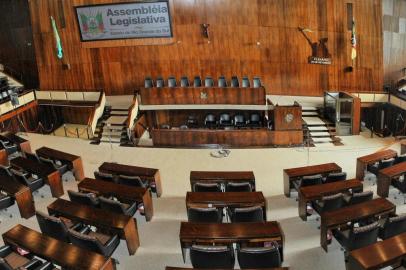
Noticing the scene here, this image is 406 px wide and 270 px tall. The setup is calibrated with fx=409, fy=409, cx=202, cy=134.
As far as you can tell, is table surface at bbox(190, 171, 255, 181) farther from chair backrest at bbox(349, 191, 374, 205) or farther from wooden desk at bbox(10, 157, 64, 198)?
wooden desk at bbox(10, 157, 64, 198)

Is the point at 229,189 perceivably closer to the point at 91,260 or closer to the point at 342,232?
the point at 342,232

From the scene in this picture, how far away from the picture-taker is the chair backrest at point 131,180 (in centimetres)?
823

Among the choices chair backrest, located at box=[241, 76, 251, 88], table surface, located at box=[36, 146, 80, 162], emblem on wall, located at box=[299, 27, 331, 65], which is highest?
emblem on wall, located at box=[299, 27, 331, 65]

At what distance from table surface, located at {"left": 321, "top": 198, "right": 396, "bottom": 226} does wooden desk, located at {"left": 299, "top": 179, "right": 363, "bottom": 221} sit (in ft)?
2.20

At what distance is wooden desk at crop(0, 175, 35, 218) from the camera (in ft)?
25.9

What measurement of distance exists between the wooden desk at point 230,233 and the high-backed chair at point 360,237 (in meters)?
0.96

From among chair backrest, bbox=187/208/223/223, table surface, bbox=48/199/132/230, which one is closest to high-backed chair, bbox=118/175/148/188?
table surface, bbox=48/199/132/230

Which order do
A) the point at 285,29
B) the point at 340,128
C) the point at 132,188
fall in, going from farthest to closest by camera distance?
the point at 285,29 < the point at 340,128 < the point at 132,188

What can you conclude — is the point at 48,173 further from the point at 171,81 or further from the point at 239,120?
the point at 171,81

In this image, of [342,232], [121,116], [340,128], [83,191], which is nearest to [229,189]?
[342,232]

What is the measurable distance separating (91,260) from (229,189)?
3.16 metres

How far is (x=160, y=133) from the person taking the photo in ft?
40.8

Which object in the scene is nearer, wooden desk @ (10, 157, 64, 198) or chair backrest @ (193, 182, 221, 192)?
chair backrest @ (193, 182, 221, 192)

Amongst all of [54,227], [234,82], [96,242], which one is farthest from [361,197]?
[234,82]
